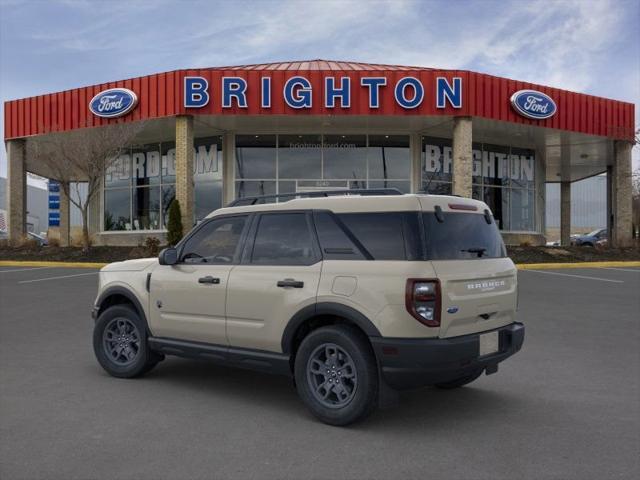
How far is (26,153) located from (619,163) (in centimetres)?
2575

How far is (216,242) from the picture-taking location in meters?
5.36

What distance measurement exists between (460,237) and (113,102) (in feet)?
64.6

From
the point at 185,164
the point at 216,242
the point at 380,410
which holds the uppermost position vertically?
the point at 185,164

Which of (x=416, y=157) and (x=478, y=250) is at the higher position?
(x=416, y=157)

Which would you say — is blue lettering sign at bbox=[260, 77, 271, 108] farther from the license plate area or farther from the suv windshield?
the license plate area

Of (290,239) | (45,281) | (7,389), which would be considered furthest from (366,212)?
(45,281)

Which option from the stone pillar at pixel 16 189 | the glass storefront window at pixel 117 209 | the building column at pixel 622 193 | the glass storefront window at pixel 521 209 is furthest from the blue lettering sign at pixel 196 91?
the building column at pixel 622 193

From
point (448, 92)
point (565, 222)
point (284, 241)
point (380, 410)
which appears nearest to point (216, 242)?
point (284, 241)

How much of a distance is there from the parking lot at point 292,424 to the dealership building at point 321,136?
14.0 m

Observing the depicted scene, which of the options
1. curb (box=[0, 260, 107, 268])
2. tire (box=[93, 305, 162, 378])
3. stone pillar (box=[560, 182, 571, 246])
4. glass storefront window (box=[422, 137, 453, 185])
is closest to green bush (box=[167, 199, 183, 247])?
curb (box=[0, 260, 107, 268])

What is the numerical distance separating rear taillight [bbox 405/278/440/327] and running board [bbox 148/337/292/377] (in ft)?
3.94

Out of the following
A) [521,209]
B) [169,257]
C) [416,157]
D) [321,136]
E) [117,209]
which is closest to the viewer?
[169,257]

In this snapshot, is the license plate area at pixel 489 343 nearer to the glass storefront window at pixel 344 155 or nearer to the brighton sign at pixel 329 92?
the brighton sign at pixel 329 92

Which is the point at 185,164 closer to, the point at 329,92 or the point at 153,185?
the point at 153,185
